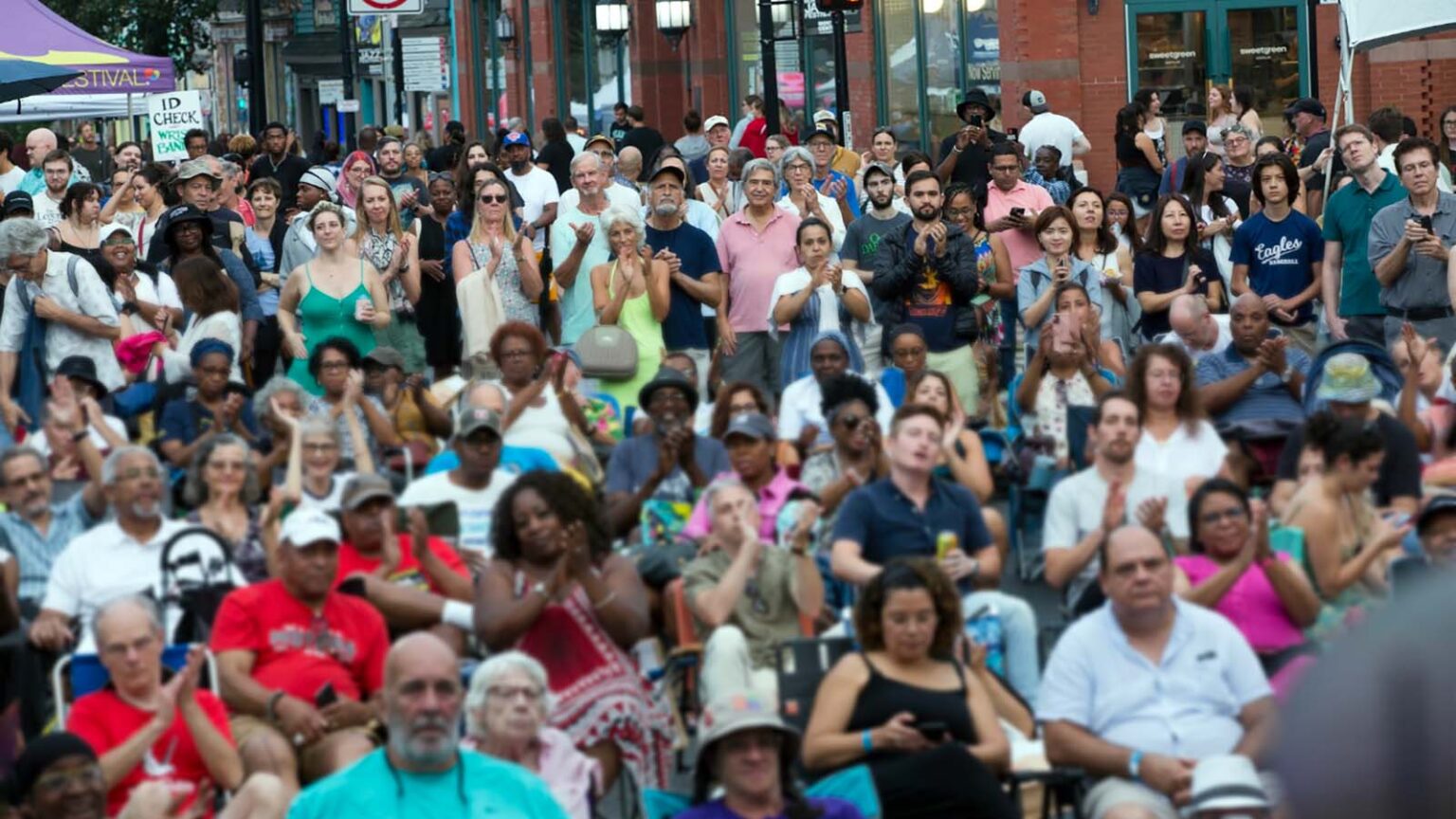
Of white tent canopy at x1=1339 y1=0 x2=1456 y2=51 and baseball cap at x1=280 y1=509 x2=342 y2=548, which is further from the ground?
white tent canopy at x1=1339 y1=0 x2=1456 y2=51

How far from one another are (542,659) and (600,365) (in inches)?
181

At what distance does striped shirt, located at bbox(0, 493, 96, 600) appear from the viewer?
8.12 metres

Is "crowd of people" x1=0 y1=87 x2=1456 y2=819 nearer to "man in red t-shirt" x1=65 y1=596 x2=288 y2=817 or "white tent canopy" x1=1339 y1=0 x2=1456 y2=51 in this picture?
"man in red t-shirt" x1=65 y1=596 x2=288 y2=817

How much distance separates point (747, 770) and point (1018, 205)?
963 cm

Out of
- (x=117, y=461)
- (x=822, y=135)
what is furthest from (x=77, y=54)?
(x=117, y=461)

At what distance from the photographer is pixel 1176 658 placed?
652cm

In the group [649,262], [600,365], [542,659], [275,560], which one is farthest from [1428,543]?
[649,262]

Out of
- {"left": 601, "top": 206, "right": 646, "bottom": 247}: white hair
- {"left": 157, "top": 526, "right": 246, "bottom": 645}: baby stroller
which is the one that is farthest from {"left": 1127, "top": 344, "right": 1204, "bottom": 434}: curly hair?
{"left": 601, "top": 206, "right": 646, "bottom": 247}: white hair

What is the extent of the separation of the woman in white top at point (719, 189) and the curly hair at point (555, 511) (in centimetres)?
1022

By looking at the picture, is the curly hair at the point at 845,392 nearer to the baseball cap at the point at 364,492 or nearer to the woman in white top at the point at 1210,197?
the baseball cap at the point at 364,492

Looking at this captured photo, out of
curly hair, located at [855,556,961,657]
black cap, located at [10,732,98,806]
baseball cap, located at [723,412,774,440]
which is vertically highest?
baseball cap, located at [723,412,774,440]

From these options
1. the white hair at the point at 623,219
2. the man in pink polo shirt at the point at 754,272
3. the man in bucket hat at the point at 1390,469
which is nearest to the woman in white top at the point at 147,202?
the white hair at the point at 623,219

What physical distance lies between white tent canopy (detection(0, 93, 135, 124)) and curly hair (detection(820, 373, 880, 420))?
24176 millimetres

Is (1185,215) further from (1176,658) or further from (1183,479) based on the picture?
(1176,658)
